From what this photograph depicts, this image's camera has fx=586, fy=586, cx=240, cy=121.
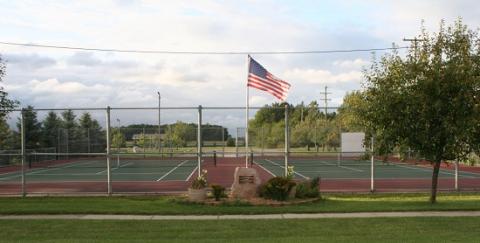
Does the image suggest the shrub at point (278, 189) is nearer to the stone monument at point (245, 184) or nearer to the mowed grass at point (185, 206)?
the stone monument at point (245, 184)

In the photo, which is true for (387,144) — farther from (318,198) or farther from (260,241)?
(260,241)

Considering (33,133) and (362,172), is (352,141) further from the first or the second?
(33,133)

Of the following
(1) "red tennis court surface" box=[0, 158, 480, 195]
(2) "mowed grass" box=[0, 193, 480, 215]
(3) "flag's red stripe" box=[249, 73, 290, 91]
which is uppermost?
(3) "flag's red stripe" box=[249, 73, 290, 91]

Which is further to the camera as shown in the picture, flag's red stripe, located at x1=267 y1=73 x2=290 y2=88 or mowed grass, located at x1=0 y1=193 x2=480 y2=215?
flag's red stripe, located at x1=267 y1=73 x2=290 y2=88

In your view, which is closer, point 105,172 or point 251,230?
point 251,230

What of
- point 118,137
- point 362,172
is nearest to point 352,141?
point 362,172

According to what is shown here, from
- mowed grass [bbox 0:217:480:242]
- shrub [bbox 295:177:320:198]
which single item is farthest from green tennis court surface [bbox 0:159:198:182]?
mowed grass [bbox 0:217:480:242]

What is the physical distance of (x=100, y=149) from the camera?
4234 cm

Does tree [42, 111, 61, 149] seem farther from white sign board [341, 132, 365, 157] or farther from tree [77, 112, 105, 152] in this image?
white sign board [341, 132, 365, 157]

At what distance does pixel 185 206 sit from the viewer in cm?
1577

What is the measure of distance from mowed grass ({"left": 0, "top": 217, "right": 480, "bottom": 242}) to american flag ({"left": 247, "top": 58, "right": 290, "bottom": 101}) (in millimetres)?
6717

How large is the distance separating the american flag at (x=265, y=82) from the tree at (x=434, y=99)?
4033 millimetres

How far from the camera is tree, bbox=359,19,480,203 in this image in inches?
578

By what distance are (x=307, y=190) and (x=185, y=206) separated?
12.4 ft
